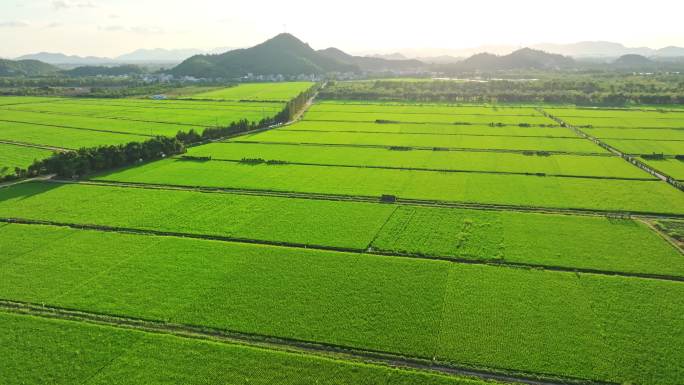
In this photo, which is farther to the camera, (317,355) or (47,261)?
(47,261)

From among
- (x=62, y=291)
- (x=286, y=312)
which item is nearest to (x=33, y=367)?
(x=62, y=291)

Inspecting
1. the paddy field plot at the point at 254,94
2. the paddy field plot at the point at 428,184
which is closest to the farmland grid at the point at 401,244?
the paddy field plot at the point at 428,184

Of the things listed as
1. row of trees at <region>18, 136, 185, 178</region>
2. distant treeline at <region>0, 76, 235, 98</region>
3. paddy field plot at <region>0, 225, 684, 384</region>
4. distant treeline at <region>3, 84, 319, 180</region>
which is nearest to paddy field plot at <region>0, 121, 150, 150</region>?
distant treeline at <region>3, 84, 319, 180</region>

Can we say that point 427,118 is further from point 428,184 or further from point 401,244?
point 401,244

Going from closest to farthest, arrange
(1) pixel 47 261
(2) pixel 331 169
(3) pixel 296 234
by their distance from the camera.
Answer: (1) pixel 47 261 → (3) pixel 296 234 → (2) pixel 331 169

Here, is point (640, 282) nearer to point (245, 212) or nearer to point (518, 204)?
point (518, 204)

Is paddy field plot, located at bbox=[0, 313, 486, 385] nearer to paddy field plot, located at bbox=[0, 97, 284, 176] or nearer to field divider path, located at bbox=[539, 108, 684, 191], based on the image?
field divider path, located at bbox=[539, 108, 684, 191]

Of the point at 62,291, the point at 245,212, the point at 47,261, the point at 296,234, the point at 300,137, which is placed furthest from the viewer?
the point at 300,137
